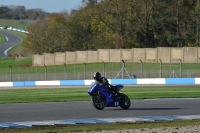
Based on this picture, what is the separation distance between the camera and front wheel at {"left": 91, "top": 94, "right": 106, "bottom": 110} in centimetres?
2006

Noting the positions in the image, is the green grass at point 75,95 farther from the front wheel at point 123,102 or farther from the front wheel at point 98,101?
the front wheel at point 98,101

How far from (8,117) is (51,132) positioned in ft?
14.7

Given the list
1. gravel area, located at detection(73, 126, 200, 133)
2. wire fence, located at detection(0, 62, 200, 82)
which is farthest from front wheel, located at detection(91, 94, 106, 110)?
wire fence, located at detection(0, 62, 200, 82)

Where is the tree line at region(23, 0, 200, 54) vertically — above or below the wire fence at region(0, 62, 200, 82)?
→ above

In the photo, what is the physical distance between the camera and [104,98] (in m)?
20.2

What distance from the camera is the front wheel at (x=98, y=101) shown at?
20062 millimetres

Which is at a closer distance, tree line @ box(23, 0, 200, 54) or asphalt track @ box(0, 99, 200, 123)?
asphalt track @ box(0, 99, 200, 123)

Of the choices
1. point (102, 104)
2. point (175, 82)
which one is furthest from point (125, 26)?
point (102, 104)

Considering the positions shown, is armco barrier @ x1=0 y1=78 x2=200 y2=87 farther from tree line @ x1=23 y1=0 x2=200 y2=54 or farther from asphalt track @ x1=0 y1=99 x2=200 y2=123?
tree line @ x1=23 y1=0 x2=200 y2=54

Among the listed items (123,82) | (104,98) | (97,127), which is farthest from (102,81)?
(123,82)

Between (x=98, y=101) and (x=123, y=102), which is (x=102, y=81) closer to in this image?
(x=98, y=101)

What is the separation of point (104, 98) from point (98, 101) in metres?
0.25

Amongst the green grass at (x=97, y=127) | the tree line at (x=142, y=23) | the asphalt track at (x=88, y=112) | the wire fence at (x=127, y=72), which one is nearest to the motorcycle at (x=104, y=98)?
the asphalt track at (x=88, y=112)

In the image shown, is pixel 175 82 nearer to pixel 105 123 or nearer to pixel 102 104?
pixel 102 104
